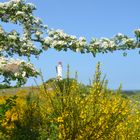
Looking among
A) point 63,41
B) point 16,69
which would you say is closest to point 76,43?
point 63,41

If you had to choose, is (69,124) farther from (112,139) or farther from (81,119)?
(112,139)

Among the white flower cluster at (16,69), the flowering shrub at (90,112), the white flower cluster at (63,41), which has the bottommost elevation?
the flowering shrub at (90,112)

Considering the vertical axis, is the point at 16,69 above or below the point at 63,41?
below

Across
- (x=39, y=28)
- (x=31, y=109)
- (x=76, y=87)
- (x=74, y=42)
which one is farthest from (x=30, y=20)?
(x=31, y=109)

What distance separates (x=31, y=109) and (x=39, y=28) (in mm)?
3208

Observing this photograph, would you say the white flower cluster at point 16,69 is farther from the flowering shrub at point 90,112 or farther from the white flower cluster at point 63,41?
the white flower cluster at point 63,41

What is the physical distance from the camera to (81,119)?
39.3 feet

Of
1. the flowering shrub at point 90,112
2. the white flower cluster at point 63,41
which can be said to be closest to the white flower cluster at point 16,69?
the flowering shrub at point 90,112

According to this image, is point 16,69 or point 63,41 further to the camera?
point 63,41

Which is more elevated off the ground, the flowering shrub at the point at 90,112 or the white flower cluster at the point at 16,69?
the white flower cluster at the point at 16,69

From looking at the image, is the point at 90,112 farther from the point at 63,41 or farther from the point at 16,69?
the point at 63,41

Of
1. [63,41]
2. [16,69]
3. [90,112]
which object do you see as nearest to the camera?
[16,69]

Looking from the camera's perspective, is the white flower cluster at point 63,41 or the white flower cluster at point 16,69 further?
the white flower cluster at point 63,41

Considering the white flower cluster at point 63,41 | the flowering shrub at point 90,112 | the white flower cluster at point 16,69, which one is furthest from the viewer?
the white flower cluster at point 63,41
